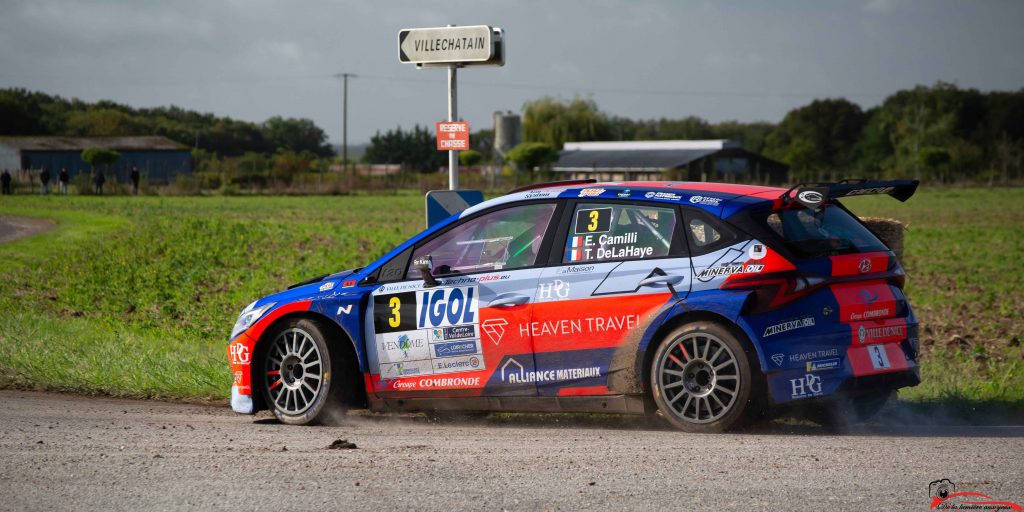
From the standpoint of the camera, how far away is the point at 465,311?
748 centimetres

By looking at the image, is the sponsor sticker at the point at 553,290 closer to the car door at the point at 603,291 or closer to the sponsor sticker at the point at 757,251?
the car door at the point at 603,291

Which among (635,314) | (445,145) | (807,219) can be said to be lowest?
(635,314)

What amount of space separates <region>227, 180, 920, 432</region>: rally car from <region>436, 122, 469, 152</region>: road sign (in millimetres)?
3376

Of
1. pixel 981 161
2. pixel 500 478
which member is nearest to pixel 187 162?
pixel 981 161

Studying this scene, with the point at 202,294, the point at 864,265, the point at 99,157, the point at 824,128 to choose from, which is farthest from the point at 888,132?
the point at 864,265

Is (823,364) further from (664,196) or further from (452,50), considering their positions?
(452,50)

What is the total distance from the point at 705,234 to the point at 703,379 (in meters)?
0.90

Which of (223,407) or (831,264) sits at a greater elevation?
(831,264)

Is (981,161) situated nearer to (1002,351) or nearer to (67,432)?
(1002,351)

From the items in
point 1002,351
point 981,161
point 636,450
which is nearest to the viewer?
point 636,450

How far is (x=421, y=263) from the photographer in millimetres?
7539

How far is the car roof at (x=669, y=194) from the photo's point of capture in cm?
704

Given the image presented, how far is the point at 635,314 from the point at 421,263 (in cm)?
152

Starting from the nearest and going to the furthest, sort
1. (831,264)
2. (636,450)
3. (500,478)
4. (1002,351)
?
(500,478) < (636,450) < (831,264) < (1002,351)
